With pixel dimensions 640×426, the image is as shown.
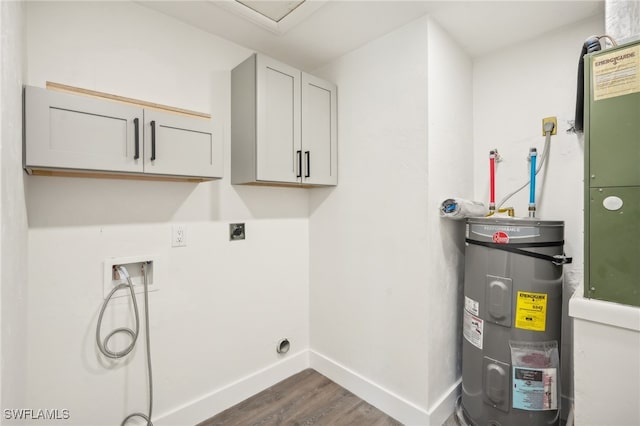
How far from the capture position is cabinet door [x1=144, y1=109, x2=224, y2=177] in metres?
1.42

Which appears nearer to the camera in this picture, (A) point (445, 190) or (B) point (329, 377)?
(A) point (445, 190)

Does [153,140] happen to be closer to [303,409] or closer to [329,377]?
[303,409]

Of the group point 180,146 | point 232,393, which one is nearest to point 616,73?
point 180,146

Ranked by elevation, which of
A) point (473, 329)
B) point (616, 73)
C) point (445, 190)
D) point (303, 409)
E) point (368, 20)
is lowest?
point (303, 409)

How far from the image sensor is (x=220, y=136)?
163 centimetres

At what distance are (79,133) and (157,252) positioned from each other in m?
0.70

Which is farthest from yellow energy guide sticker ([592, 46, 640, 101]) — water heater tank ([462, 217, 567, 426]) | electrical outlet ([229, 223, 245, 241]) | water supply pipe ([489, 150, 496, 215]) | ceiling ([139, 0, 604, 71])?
electrical outlet ([229, 223, 245, 241])

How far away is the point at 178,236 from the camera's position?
1.75 metres

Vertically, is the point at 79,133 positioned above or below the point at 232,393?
above

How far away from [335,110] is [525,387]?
6.66 feet

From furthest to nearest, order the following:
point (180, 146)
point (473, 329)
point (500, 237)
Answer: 1. point (473, 329)
2. point (500, 237)
3. point (180, 146)

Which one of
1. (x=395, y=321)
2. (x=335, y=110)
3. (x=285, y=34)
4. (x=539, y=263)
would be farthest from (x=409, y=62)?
(x=395, y=321)

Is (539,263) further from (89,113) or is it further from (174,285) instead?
(89,113)

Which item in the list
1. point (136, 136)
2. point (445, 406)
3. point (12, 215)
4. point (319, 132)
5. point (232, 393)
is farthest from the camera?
point (319, 132)
